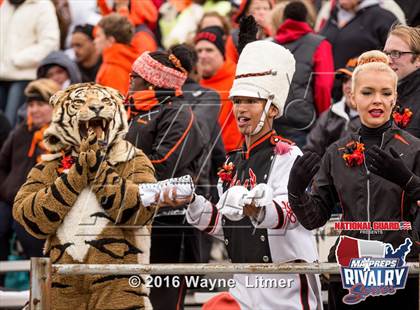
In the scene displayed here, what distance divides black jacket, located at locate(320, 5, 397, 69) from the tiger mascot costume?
9.91ft

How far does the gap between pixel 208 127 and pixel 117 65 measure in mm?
1708

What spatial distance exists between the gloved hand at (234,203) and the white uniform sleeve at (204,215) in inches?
13.3

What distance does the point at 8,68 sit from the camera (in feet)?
41.7

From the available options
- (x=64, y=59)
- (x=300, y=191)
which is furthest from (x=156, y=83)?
(x=64, y=59)

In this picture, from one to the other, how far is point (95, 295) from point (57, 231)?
1.39 ft

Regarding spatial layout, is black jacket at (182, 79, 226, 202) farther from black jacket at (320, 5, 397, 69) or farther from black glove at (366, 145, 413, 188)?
black glove at (366, 145, 413, 188)

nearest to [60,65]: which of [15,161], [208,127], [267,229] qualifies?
[15,161]

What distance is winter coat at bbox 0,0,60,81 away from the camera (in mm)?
12617

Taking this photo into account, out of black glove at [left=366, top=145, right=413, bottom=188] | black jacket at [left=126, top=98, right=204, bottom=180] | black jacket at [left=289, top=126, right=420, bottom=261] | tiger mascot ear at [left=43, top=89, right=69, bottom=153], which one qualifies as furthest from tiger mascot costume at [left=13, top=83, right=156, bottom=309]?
black glove at [left=366, top=145, right=413, bottom=188]

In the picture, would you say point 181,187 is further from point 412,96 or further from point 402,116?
point 412,96

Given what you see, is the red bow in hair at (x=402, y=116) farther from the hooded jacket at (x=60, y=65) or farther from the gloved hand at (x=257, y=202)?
A: the hooded jacket at (x=60, y=65)

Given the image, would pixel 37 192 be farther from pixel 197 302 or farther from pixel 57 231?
pixel 197 302

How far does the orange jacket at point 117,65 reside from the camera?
10076mm

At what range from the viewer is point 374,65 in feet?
22.2
